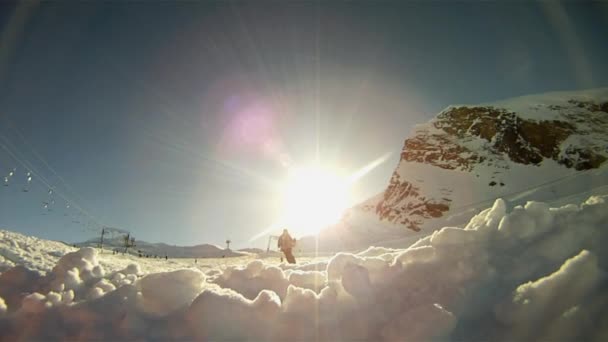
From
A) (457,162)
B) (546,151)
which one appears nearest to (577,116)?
(546,151)

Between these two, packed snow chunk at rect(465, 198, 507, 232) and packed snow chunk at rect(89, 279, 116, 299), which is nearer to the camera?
packed snow chunk at rect(89, 279, 116, 299)

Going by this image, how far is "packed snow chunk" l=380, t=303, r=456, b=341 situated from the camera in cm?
211

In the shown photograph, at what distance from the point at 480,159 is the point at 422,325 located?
100921 mm

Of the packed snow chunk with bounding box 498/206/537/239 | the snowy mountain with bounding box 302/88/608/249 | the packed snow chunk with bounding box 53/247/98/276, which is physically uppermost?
the snowy mountain with bounding box 302/88/608/249

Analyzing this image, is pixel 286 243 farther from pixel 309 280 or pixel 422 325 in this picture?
pixel 422 325

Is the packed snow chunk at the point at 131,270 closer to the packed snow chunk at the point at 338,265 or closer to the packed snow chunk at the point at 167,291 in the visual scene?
the packed snow chunk at the point at 167,291

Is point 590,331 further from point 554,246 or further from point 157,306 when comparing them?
point 157,306

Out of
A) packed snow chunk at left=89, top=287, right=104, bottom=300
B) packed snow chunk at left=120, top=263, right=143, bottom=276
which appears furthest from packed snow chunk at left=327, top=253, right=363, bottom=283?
packed snow chunk at left=120, top=263, right=143, bottom=276

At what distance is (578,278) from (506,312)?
51 cm

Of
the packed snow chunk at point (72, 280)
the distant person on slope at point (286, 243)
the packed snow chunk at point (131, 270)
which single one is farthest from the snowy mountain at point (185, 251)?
the packed snow chunk at point (72, 280)

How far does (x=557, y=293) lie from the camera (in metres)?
2.04

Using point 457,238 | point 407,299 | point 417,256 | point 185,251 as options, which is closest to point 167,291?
point 407,299

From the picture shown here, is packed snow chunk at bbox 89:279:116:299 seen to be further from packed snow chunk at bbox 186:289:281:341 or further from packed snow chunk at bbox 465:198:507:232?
packed snow chunk at bbox 465:198:507:232

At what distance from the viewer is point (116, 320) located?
A: 2.40 meters
